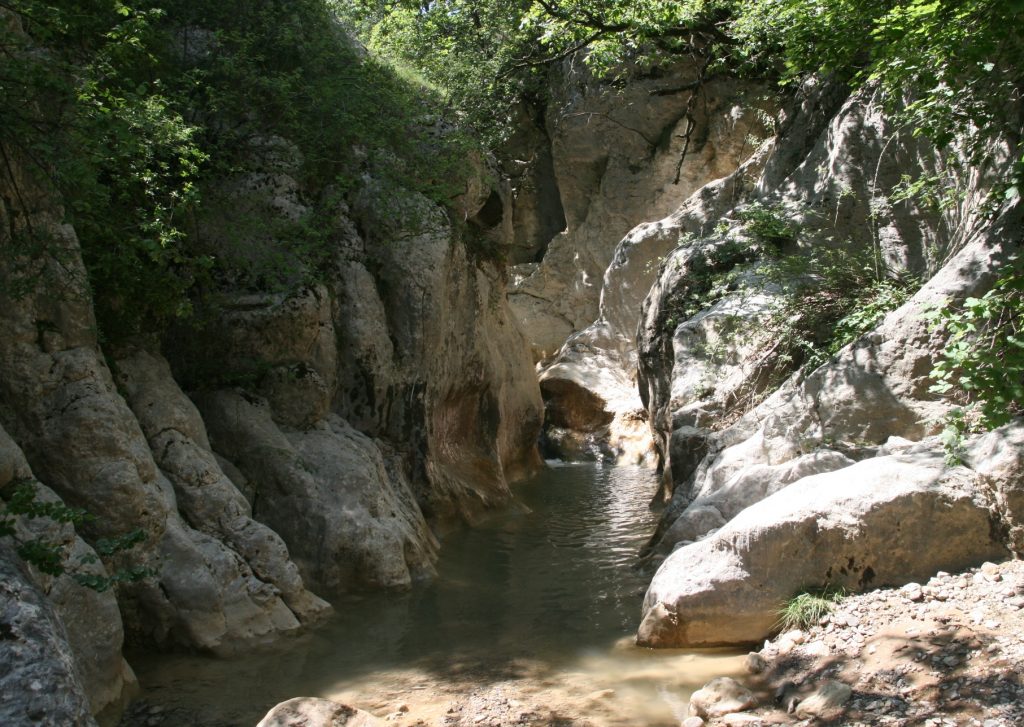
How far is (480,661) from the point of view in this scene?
670 centimetres

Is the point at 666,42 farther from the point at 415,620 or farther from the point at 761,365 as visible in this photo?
the point at 415,620

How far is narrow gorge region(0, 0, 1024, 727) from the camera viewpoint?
18.5 ft

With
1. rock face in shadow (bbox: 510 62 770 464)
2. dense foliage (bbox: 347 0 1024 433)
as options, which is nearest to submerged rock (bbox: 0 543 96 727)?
dense foliage (bbox: 347 0 1024 433)

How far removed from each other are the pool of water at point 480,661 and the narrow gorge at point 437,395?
0.04 m

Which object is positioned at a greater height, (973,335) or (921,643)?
(973,335)

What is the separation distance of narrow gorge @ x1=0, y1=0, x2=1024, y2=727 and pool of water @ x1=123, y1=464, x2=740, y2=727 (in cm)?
4

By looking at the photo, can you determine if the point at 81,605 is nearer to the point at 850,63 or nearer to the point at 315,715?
the point at 315,715

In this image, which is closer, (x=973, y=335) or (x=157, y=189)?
(x=973, y=335)

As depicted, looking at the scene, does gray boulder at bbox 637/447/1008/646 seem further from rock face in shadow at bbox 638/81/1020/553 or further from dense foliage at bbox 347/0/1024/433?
rock face in shadow at bbox 638/81/1020/553

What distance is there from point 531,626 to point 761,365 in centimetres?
438

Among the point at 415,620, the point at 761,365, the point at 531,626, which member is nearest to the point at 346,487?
the point at 415,620

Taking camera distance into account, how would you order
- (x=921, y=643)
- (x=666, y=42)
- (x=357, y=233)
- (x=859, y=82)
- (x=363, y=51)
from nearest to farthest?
(x=921, y=643), (x=859, y=82), (x=357, y=233), (x=363, y=51), (x=666, y=42)

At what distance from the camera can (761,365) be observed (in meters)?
10.2

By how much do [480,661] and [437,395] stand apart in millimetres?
6389
